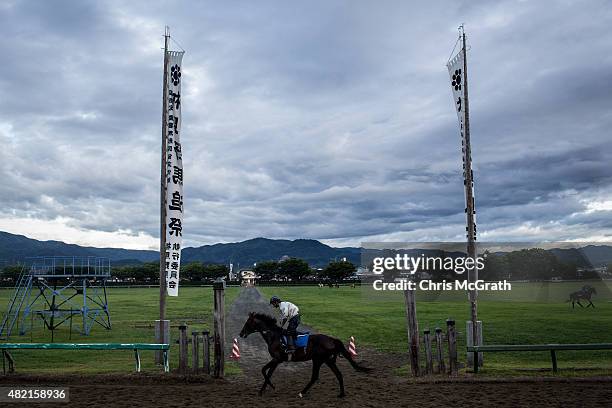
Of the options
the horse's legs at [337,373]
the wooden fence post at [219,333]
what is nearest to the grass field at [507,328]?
the horse's legs at [337,373]

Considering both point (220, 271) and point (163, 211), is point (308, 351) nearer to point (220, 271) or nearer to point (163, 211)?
point (163, 211)

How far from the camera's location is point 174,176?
16.0 metres

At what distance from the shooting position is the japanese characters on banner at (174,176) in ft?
52.0

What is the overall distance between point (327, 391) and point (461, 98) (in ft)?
32.1

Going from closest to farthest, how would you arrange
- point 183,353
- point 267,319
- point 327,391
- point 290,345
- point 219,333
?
point 290,345 < point 327,391 < point 267,319 < point 183,353 < point 219,333

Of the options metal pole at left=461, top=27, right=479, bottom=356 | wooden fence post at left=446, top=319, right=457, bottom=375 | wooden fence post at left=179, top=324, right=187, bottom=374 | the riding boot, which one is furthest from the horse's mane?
metal pole at left=461, top=27, right=479, bottom=356

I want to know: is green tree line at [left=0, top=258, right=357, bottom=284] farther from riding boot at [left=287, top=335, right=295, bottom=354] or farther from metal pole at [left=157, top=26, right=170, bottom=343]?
riding boot at [left=287, top=335, right=295, bottom=354]

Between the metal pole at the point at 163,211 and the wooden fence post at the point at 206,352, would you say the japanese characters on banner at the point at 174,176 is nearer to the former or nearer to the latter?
the metal pole at the point at 163,211

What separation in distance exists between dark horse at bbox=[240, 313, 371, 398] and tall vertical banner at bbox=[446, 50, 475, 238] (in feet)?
21.6

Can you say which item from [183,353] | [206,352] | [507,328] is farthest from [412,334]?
[507,328]

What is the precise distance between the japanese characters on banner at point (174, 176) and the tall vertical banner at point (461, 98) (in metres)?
8.72

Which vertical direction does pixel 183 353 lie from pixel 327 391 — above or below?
above

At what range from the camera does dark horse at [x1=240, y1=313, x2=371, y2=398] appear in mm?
12641

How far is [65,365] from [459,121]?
50.5ft
